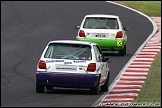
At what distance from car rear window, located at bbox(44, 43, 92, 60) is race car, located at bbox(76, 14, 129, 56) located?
10829 mm

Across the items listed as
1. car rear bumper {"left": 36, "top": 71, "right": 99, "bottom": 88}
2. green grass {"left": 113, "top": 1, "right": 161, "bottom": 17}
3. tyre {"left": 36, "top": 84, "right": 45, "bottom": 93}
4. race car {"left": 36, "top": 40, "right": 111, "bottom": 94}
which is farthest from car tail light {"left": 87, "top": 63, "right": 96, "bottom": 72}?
green grass {"left": 113, "top": 1, "right": 161, "bottom": 17}

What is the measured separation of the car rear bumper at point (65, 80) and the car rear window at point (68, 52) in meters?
0.53

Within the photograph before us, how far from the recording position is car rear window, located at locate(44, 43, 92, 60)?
728 inches

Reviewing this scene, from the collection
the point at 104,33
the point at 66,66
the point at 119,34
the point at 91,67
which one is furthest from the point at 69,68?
the point at 119,34

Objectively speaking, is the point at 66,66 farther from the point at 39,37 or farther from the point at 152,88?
the point at 39,37

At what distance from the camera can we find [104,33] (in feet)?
97.2

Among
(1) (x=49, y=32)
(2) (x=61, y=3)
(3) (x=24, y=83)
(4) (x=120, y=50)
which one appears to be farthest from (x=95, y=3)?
(3) (x=24, y=83)

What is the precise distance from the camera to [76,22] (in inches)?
1722

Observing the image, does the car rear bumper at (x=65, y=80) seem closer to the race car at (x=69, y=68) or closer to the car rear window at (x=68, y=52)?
the race car at (x=69, y=68)

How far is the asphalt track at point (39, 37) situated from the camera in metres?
17.5

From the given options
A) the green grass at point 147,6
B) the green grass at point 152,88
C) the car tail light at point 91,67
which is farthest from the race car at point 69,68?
the green grass at point 147,6

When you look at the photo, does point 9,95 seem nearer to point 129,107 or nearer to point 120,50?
point 129,107

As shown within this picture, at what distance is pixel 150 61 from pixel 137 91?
8643 millimetres

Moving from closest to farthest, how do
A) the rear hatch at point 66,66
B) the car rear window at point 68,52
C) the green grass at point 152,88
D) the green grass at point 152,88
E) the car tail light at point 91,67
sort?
the green grass at point 152,88 → the green grass at point 152,88 → the rear hatch at point 66,66 → the car tail light at point 91,67 → the car rear window at point 68,52
